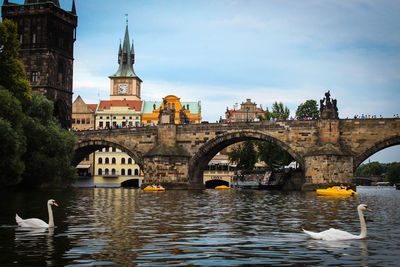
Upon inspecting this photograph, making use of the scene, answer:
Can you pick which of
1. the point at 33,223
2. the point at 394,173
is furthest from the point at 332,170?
the point at 394,173

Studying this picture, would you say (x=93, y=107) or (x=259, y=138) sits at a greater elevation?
(x=93, y=107)

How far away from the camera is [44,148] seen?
1505 inches

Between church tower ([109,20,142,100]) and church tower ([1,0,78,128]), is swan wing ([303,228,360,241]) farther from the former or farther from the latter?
church tower ([109,20,142,100])

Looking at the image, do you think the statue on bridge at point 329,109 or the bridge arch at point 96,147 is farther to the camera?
the bridge arch at point 96,147

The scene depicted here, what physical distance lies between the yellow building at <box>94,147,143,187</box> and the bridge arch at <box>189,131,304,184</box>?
33701 millimetres

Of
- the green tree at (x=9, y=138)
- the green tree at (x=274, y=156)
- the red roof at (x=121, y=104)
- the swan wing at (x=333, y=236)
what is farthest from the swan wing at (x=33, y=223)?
the red roof at (x=121, y=104)

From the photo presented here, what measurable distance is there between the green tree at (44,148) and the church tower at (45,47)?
65.4ft

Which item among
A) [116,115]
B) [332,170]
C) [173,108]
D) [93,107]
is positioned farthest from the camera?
[93,107]

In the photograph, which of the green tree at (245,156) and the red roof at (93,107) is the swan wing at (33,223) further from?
the red roof at (93,107)

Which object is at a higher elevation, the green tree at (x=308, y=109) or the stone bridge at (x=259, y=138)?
the green tree at (x=308, y=109)

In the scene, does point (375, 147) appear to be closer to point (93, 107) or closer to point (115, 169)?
point (115, 169)

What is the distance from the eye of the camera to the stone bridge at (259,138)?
41719 mm

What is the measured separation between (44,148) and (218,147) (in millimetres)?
17794

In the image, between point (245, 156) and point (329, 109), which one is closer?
point (329, 109)
